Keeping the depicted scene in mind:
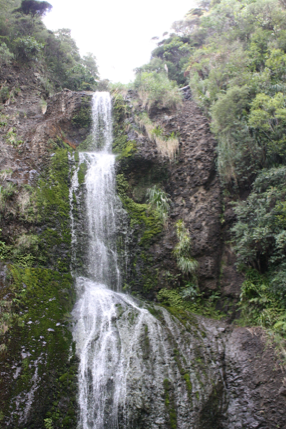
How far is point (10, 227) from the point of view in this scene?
25.6 ft

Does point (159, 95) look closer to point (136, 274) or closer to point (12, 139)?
point (12, 139)

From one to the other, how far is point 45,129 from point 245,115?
7.78 meters

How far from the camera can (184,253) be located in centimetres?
857

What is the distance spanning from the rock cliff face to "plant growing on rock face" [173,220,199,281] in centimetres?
20

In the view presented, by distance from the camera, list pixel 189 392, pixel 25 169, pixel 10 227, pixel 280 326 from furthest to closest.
Result: pixel 25 169
pixel 10 227
pixel 280 326
pixel 189 392

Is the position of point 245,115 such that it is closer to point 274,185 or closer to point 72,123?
point 274,185

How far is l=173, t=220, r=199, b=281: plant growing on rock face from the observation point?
830cm

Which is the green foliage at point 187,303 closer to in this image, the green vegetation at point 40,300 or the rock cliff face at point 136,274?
the rock cliff face at point 136,274

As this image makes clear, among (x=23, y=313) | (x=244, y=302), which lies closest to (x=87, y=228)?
(x=23, y=313)

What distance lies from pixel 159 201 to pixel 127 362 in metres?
5.49

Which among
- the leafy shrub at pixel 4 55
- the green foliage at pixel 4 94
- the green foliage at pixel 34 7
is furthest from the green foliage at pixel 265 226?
the green foliage at pixel 34 7

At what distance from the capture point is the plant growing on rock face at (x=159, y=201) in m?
9.75

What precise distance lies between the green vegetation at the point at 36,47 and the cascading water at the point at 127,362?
1326 cm

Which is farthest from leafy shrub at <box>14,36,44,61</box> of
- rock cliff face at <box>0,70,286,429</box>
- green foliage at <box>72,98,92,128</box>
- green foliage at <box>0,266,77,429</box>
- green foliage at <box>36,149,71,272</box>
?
green foliage at <box>0,266,77,429</box>
